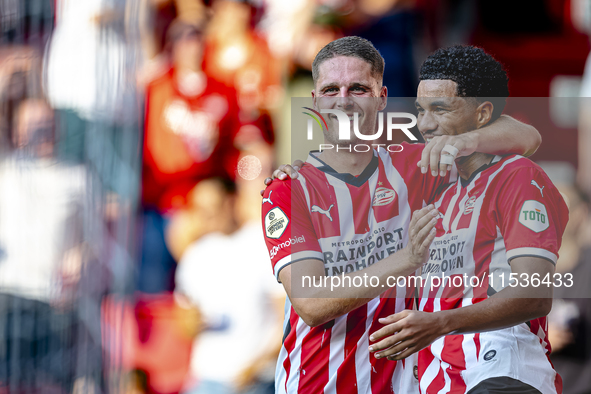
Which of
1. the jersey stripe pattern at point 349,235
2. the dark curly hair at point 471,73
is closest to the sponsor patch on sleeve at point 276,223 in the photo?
the jersey stripe pattern at point 349,235

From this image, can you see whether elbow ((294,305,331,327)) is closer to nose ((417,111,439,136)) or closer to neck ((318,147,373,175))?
neck ((318,147,373,175))

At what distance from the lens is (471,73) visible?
152 centimetres

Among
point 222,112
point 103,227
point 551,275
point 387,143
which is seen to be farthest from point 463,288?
point 222,112

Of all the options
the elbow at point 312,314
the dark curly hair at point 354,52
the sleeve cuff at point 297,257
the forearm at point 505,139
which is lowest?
the elbow at point 312,314

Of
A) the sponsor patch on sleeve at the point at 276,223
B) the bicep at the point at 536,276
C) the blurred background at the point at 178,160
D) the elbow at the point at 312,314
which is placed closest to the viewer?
the bicep at the point at 536,276

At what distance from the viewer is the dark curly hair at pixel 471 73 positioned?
1.53 m

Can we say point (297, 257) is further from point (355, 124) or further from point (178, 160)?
point (178, 160)

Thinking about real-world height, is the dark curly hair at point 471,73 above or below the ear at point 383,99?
above

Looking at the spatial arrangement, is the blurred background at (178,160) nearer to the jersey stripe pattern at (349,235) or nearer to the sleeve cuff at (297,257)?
the jersey stripe pattern at (349,235)

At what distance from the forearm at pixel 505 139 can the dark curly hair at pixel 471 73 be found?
0.16 feet

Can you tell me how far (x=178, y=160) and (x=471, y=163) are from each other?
Answer: 8.70ft

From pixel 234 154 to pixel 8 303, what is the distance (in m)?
1.69

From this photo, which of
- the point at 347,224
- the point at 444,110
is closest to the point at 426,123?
the point at 444,110

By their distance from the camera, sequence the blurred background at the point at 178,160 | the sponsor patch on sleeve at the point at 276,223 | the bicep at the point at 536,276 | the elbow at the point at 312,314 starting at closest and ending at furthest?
the bicep at the point at 536,276, the elbow at the point at 312,314, the sponsor patch on sleeve at the point at 276,223, the blurred background at the point at 178,160
